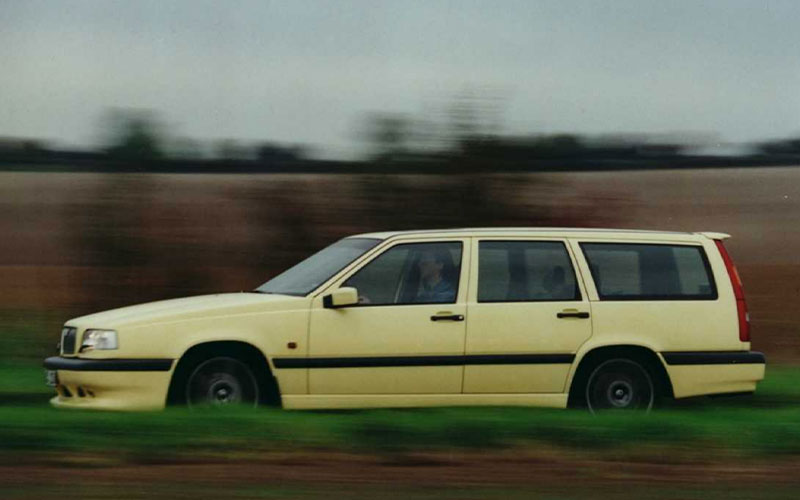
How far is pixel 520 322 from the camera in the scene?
10.4 meters

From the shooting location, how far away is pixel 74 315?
1698 cm

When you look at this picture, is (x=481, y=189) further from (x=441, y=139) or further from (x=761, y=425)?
(x=761, y=425)

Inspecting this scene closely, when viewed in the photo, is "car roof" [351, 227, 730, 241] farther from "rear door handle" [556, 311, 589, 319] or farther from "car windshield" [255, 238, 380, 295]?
"rear door handle" [556, 311, 589, 319]

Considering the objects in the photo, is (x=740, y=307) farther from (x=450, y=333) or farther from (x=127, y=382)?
(x=127, y=382)

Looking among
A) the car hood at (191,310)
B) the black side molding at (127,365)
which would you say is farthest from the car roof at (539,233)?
the black side molding at (127,365)

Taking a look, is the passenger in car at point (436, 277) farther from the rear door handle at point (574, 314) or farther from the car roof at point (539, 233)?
the rear door handle at point (574, 314)

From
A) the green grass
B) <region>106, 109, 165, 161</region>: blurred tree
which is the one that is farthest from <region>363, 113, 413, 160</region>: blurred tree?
the green grass

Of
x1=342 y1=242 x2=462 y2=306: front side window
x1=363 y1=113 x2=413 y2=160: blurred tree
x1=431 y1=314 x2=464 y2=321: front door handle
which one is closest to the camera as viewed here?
x1=431 y1=314 x2=464 y2=321: front door handle

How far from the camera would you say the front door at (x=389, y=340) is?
1016 cm

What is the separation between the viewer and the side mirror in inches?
399

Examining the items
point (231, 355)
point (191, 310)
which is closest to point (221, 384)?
point (231, 355)

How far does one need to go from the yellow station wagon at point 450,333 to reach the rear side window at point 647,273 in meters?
0.01

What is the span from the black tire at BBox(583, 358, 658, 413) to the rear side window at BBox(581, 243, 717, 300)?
51 cm

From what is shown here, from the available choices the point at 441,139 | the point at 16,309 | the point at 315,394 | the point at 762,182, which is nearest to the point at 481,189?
the point at 441,139
